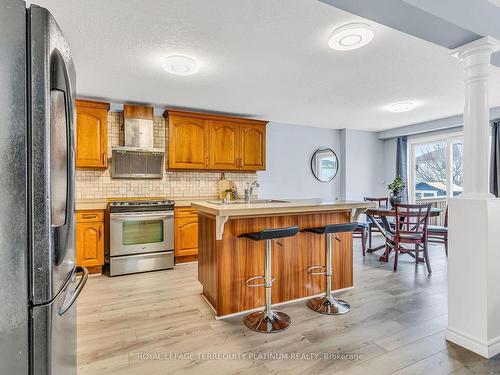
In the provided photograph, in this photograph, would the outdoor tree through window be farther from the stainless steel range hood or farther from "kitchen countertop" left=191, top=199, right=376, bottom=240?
the stainless steel range hood

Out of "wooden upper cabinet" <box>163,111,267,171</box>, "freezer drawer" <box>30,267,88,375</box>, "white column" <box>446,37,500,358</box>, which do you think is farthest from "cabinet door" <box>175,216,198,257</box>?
"white column" <box>446,37,500,358</box>

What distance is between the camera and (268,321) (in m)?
2.35

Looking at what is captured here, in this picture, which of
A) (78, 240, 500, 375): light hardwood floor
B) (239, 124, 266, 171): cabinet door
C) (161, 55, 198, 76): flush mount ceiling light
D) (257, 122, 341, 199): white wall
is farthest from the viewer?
(257, 122, 341, 199): white wall

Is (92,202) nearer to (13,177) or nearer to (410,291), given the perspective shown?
(13,177)

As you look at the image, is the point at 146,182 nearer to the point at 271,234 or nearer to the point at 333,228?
the point at 271,234

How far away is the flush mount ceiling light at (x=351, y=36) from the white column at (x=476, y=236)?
2.18ft

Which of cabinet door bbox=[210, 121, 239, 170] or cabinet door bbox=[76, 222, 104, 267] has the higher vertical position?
cabinet door bbox=[210, 121, 239, 170]

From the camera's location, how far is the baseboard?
1928mm

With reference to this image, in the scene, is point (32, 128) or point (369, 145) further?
point (369, 145)

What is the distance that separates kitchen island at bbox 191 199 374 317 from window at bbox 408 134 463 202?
392 cm

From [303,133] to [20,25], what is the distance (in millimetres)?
5550

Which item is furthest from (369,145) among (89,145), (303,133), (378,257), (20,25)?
(20,25)

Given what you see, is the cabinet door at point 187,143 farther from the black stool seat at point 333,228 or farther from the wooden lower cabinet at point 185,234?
the black stool seat at point 333,228

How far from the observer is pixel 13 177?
32.9 inches
